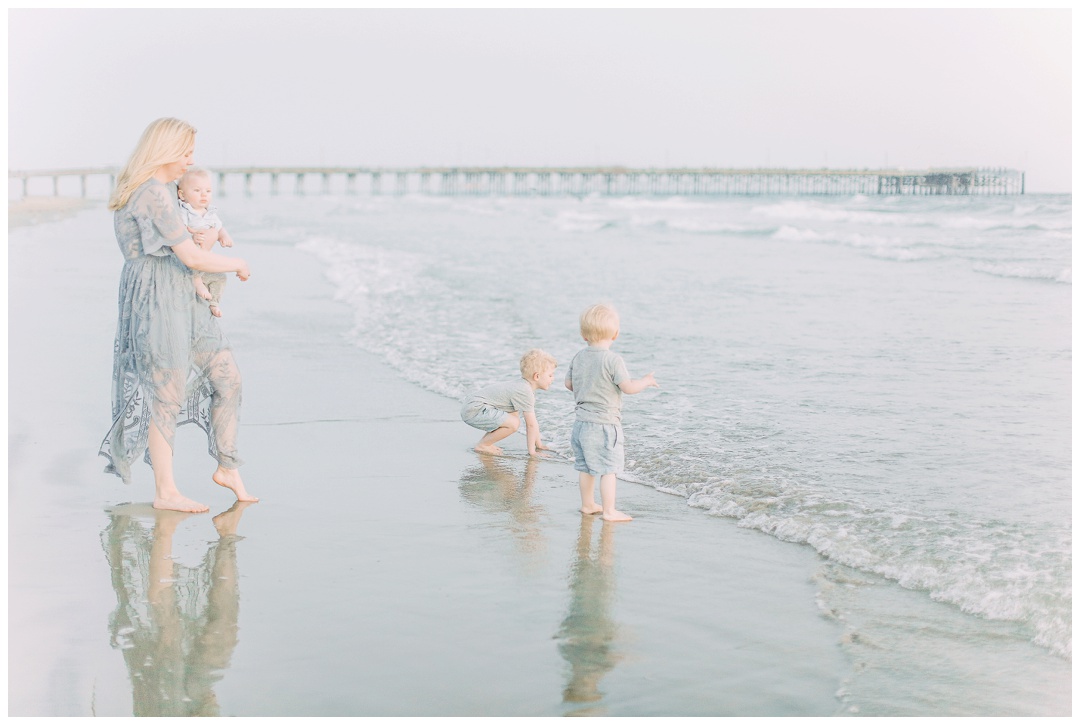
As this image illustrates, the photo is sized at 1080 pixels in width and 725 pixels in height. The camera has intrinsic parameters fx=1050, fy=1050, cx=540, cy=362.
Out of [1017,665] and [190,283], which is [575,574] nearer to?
[1017,665]

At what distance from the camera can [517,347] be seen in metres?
9.98

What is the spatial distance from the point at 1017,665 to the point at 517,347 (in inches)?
269

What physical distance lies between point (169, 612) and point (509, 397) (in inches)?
121

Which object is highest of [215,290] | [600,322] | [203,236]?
[203,236]

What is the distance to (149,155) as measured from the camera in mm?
4555

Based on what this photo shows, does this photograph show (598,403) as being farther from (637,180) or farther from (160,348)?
(637,180)

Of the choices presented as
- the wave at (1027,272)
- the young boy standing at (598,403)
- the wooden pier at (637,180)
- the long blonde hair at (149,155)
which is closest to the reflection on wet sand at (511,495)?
the young boy standing at (598,403)

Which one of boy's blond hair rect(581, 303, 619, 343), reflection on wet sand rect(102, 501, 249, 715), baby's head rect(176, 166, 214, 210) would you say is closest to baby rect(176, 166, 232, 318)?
baby's head rect(176, 166, 214, 210)

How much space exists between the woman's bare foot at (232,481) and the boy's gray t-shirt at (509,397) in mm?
1793

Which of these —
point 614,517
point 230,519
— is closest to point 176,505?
point 230,519

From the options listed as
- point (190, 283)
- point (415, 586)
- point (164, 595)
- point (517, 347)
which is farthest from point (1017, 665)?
point (517, 347)

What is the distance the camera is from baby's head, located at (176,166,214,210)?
15.7 ft

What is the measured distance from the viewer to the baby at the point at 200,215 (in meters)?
4.79

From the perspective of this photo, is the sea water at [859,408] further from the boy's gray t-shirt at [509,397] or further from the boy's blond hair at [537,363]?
the boy's blond hair at [537,363]
